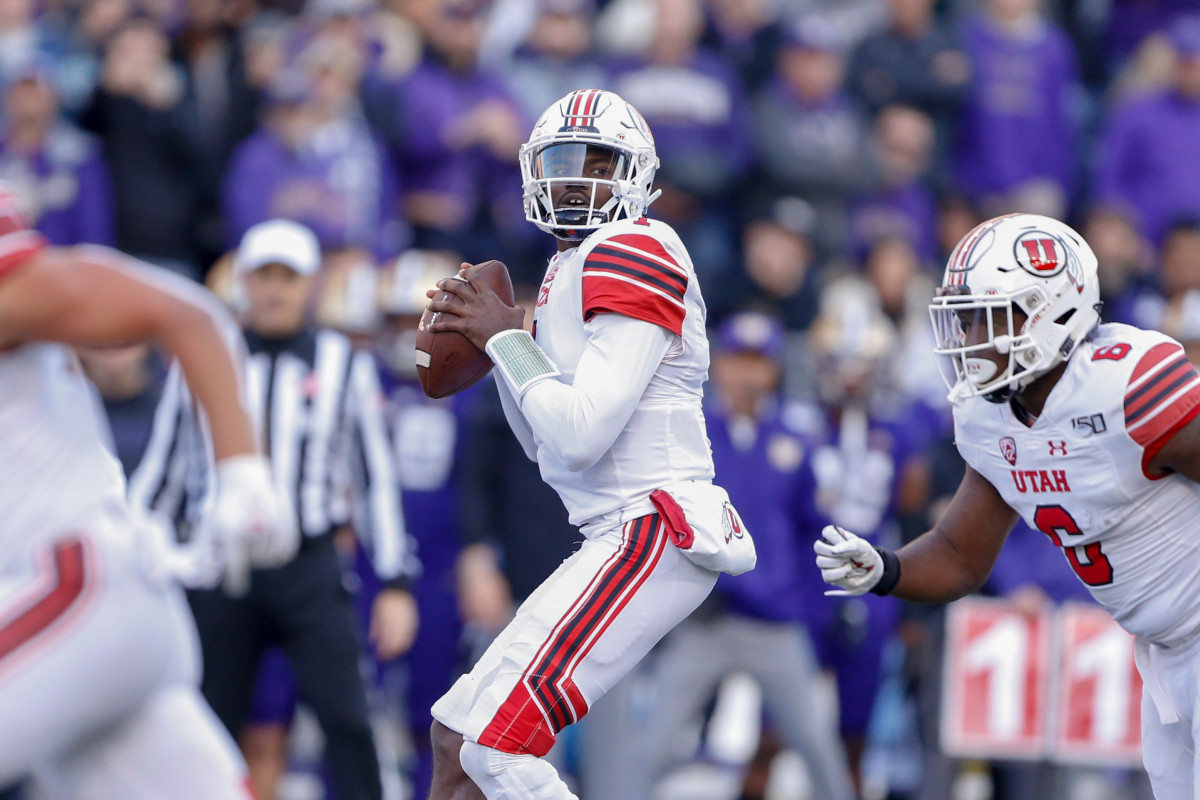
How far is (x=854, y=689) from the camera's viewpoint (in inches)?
276

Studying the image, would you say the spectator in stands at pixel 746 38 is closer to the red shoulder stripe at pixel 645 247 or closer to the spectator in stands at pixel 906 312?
the spectator in stands at pixel 906 312

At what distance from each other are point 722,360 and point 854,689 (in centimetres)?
149

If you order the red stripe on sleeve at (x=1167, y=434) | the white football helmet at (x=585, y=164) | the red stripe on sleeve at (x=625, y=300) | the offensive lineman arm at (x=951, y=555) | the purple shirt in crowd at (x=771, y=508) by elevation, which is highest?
the white football helmet at (x=585, y=164)

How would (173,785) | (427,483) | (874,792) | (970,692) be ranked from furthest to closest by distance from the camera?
(874,792)
(427,483)
(970,692)
(173,785)

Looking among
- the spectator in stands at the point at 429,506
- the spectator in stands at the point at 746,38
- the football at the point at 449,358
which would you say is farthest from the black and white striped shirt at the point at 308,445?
the spectator in stands at the point at 746,38

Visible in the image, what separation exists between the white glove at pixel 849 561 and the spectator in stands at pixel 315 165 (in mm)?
4009

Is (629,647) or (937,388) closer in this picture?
(629,647)

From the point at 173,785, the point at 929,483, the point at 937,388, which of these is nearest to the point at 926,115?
the point at 937,388

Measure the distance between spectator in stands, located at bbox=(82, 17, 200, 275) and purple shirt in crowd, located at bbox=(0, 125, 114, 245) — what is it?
12 centimetres

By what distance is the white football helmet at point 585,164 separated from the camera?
407cm

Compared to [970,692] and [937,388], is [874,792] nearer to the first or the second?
[970,692]

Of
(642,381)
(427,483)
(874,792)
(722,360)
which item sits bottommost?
(874,792)

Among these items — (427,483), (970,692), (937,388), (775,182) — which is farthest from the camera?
(775,182)

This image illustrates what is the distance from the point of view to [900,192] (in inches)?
348
